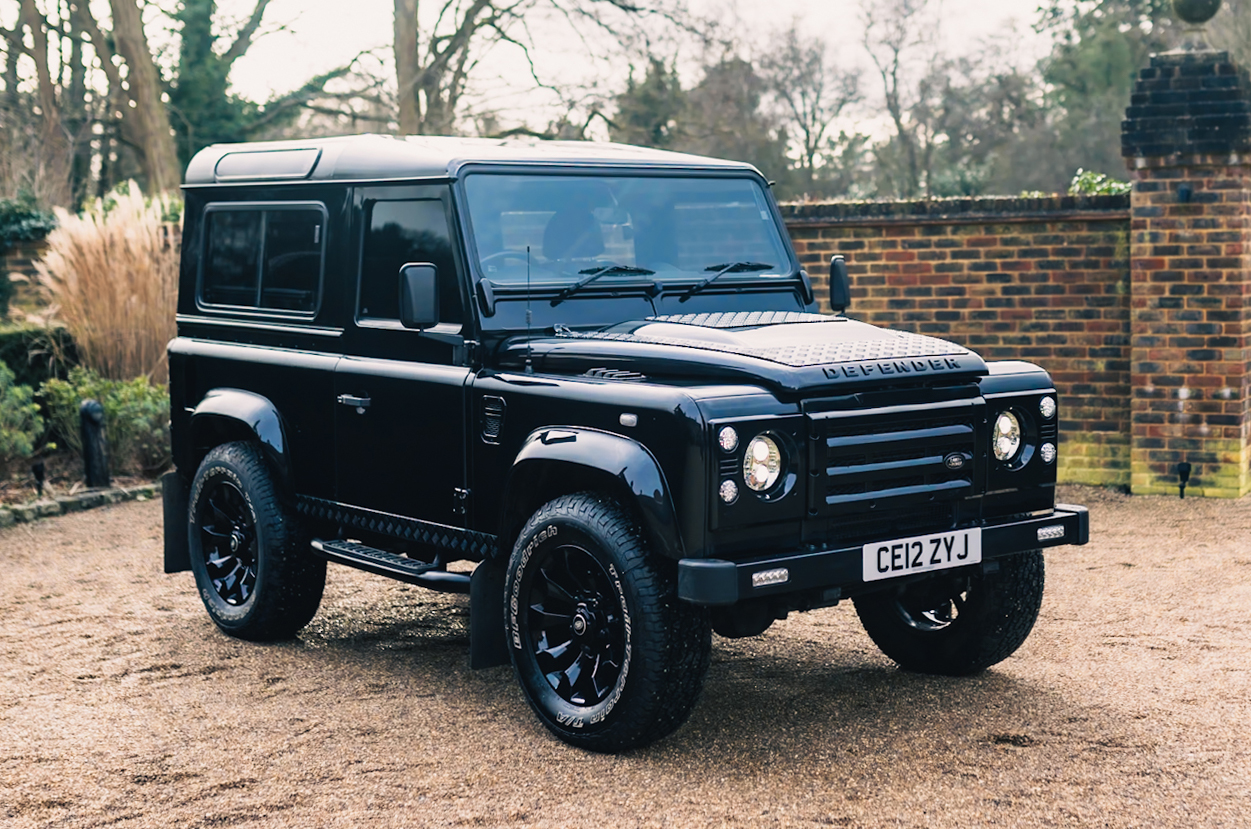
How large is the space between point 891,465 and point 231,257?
136 inches

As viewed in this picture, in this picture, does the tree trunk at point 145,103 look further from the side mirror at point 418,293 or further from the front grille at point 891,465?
the front grille at point 891,465

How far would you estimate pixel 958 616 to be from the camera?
545cm

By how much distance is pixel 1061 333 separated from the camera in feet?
32.3

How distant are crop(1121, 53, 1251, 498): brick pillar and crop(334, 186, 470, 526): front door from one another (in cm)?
567

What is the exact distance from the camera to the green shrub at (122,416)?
437 inches

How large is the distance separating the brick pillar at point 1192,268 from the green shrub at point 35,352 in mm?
8137

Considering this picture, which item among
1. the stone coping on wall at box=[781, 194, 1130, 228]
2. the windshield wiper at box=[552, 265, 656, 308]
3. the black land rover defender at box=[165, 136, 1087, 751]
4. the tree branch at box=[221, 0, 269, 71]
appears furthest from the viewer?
the tree branch at box=[221, 0, 269, 71]

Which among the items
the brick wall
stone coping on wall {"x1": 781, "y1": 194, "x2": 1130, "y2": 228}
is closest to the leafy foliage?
stone coping on wall {"x1": 781, "y1": 194, "x2": 1130, "y2": 228}

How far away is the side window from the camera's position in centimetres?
540

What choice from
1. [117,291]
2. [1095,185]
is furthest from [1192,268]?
[117,291]

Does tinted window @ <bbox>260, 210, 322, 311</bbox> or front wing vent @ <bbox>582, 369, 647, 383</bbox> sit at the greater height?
tinted window @ <bbox>260, 210, 322, 311</bbox>

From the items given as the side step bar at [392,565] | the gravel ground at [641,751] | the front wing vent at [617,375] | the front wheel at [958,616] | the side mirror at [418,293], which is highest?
the side mirror at [418,293]

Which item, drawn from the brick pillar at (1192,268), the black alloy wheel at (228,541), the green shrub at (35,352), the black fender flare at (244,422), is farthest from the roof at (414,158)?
the green shrub at (35,352)

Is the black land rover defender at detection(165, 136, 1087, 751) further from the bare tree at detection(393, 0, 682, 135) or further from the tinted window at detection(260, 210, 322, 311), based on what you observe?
the bare tree at detection(393, 0, 682, 135)
